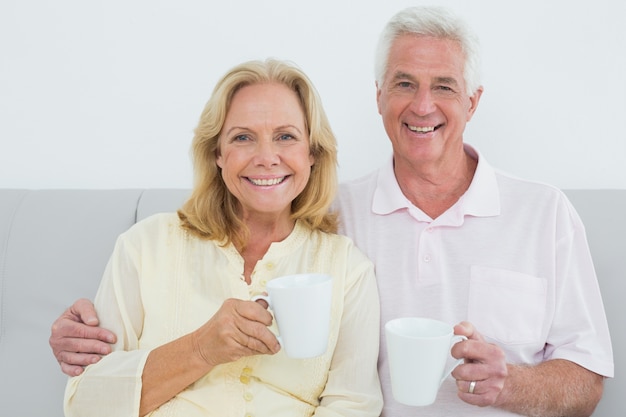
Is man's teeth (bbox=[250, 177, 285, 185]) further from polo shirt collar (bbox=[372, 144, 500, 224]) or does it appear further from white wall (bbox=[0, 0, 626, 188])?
white wall (bbox=[0, 0, 626, 188])

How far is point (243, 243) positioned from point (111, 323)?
1.09 ft

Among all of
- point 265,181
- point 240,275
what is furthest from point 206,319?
point 265,181

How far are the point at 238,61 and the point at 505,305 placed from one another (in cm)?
109

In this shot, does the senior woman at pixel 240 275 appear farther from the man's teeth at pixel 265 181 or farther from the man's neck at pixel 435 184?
the man's neck at pixel 435 184

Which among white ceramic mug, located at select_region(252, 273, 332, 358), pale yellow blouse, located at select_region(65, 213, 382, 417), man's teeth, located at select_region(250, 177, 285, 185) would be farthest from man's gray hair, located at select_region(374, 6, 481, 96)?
white ceramic mug, located at select_region(252, 273, 332, 358)

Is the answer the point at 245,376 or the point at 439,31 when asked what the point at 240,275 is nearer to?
the point at 245,376

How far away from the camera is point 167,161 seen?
2.22m

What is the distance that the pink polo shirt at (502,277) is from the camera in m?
1.63

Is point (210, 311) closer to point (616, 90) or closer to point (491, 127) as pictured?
point (491, 127)

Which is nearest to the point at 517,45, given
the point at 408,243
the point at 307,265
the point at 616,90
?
the point at 616,90

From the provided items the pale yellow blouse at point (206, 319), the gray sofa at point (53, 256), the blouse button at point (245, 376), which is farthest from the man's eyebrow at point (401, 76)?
the blouse button at point (245, 376)

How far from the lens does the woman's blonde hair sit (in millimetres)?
1589

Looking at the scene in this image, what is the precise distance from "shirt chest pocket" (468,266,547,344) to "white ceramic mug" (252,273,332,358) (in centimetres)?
49

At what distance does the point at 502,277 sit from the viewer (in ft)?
5.37
